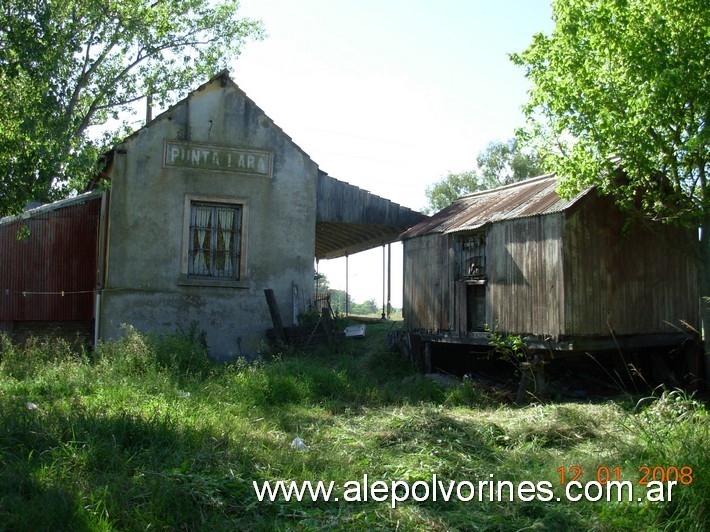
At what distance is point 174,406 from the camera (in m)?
9.05

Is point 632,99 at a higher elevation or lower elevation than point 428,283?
higher

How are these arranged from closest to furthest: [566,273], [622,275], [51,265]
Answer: [566,273]
[622,275]
[51,265]

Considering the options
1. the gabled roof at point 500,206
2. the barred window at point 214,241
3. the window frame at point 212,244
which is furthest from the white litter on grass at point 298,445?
the barred window at point 214,241

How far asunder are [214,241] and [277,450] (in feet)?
31.0

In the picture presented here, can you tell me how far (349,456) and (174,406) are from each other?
9.75 feet

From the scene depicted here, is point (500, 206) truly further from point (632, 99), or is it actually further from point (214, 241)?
point (214, 241)

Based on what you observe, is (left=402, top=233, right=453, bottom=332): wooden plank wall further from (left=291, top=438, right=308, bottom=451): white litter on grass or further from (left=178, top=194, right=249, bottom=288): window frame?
(left=291, top=438, right=308, bottom=451): white litter on grass

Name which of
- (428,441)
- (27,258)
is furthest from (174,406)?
(27,258)

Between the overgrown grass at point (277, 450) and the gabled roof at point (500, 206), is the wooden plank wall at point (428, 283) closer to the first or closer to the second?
the gabled roof at point (500, 206)

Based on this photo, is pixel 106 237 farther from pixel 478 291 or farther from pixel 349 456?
pixel 349 456

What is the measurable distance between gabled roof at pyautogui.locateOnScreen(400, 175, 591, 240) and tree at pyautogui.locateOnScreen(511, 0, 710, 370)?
98cm

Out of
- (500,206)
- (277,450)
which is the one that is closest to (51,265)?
(500,206)

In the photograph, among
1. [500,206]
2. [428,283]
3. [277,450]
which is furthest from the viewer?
[428,283]

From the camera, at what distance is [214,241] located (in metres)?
16.1
